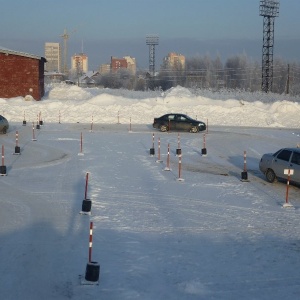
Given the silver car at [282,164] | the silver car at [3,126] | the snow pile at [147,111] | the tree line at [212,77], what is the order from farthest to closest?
the tree line at [212,77], the snow pile at [147,111], the silver car at [3,126], the silver car at [282,164]

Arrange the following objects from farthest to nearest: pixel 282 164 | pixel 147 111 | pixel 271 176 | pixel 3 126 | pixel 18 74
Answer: pixel 18 74, pixel 147 111, pixel 3 126, pixel 271 176, pixel 282 164

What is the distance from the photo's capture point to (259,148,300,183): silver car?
1936 centimetres

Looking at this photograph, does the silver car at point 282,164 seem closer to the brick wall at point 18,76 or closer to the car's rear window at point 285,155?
the car's rear window at point 285,155

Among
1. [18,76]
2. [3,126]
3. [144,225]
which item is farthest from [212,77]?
[144,225]

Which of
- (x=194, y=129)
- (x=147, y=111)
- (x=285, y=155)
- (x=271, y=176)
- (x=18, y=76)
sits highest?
(x=18, y=76)

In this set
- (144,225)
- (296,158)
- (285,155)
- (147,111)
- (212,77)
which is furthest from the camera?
(212,77)

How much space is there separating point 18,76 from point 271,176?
4283 cm

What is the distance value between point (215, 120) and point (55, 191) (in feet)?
112

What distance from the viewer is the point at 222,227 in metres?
14.3

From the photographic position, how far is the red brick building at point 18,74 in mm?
57438

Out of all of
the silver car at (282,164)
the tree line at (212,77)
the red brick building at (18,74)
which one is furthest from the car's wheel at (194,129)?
the tree line at (212,77)

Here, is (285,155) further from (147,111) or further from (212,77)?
(212,77)

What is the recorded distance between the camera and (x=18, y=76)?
58156 millimetres

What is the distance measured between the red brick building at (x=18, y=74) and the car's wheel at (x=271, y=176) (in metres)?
42.4
